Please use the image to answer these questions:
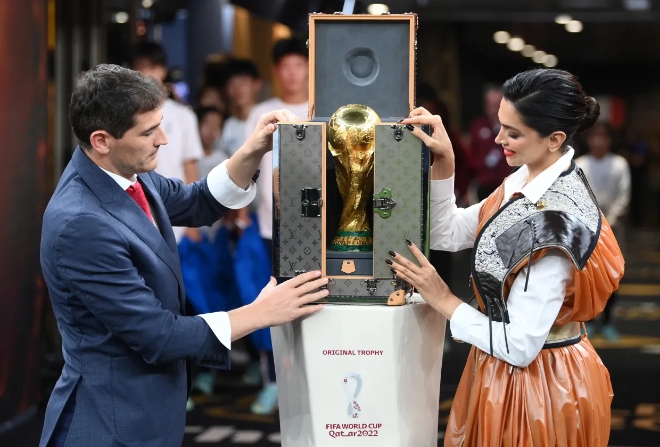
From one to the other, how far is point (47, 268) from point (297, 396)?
2.35ft

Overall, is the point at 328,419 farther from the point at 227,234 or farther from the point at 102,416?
the point at 227,234

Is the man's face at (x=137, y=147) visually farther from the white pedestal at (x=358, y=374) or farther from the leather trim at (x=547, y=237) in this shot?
the leather trim at (x=547, y=237)

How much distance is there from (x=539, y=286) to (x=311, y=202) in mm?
599

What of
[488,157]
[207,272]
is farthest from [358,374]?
[488,157]

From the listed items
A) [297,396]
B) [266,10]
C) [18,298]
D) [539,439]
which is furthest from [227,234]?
[539,439]

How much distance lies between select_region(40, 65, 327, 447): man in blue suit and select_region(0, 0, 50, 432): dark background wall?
219 centimetres

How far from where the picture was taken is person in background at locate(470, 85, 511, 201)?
6535 millimetres

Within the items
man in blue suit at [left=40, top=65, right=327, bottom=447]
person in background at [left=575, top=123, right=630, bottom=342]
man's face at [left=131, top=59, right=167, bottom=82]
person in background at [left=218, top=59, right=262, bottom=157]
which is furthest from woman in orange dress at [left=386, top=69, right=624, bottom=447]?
person in background at [left=575, top=123, right=630, bottom=342]

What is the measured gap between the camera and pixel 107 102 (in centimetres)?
225

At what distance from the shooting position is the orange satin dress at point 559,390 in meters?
2.28

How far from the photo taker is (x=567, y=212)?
223cm

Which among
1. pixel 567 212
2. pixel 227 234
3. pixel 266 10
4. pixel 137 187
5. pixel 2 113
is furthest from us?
pixel 266 10

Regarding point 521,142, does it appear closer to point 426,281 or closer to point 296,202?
point 426,281

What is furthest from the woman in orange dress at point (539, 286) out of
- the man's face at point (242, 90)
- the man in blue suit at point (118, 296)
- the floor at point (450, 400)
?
the man's face at point (242, 90)
